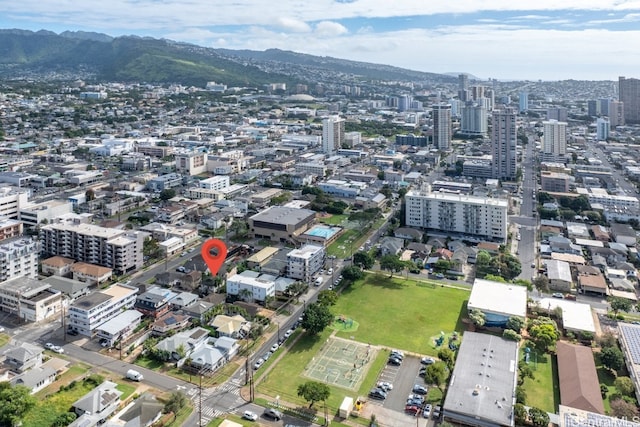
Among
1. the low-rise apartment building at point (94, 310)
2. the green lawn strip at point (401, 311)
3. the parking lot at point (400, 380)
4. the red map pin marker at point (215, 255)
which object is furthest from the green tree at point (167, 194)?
the parking lot at point (400, 380)

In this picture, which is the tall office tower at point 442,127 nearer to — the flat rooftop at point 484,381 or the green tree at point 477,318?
the green tree at point 477,318

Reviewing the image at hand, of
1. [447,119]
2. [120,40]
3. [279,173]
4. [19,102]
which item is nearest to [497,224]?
[279,173]

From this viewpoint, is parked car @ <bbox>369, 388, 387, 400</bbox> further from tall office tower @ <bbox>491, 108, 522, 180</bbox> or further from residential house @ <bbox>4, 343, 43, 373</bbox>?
tall office tower @ <bbox>491, 108, 522, 180</bbox>

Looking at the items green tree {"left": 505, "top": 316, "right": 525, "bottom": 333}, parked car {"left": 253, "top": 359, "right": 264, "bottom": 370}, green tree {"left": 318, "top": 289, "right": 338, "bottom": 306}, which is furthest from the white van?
green tree {"left": 505, "top": 316, "right": 525, "bottom": 333}

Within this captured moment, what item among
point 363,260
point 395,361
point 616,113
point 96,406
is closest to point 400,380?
point 395,361

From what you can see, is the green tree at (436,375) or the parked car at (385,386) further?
the parked car at (385,386)

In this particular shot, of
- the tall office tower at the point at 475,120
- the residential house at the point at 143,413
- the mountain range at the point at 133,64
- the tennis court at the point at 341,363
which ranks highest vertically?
the mountain range at the point at 133,64

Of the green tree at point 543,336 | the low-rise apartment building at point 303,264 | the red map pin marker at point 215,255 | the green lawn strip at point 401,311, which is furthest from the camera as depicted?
the red map pin marker at point 215,255
